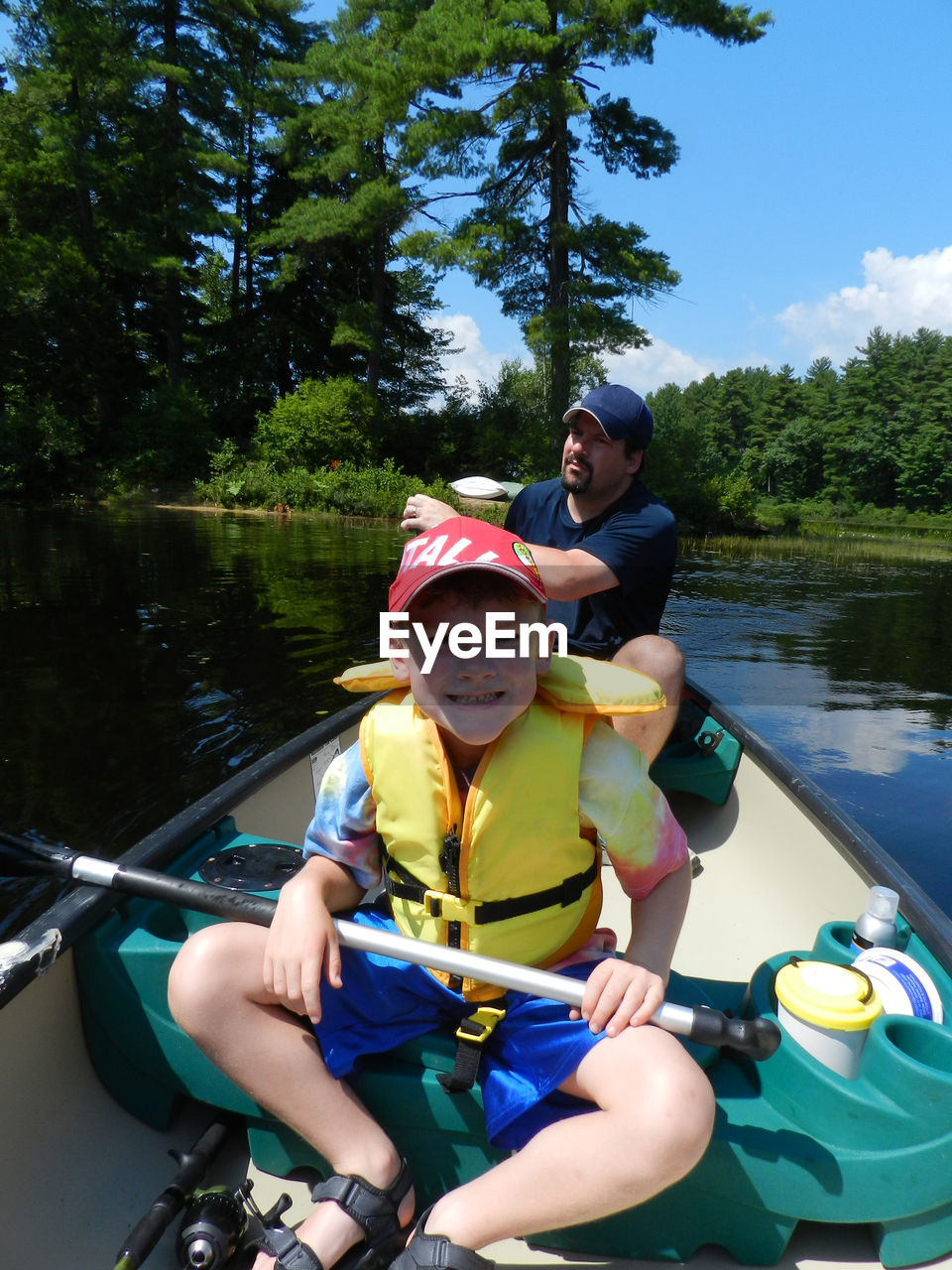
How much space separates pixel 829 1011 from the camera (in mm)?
1298

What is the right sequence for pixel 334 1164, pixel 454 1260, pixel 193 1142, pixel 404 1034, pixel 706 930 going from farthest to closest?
pixel 706 930 → pixel 193 1142 → pixel 404 1034 → pixel 334 1164 → pixel 454 1260

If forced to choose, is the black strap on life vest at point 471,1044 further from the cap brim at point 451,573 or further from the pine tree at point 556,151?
the pine tree at point 556,151

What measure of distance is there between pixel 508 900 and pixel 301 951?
320 millimetres

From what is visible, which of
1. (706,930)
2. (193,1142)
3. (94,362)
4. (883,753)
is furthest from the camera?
(94,362)

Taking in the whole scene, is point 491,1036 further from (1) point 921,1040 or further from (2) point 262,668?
(2) point 262,668

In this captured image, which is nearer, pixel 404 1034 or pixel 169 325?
pixel 404 1034

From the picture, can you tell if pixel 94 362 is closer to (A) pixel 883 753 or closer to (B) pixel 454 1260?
(A) pixel 883 753

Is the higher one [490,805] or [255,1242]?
[490,805]

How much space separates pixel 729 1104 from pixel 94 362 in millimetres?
24298

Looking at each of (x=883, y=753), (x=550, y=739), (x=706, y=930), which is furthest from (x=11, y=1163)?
(x=883, y=753)

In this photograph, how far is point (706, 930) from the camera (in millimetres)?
2297

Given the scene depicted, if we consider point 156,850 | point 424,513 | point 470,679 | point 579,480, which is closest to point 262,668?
point 579,480

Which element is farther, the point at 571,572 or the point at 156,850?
the point at 571,572

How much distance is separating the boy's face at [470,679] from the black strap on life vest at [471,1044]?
16.3 inches
